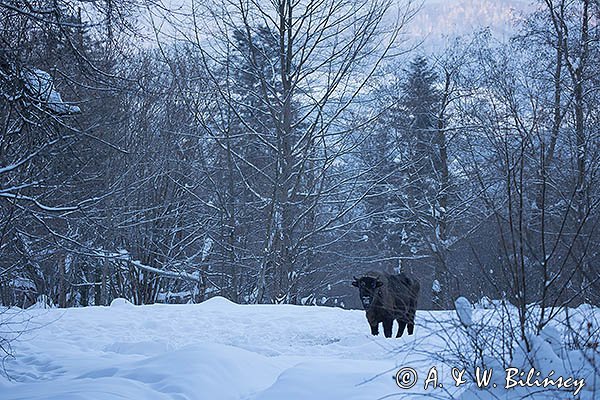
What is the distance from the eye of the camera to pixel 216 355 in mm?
6082

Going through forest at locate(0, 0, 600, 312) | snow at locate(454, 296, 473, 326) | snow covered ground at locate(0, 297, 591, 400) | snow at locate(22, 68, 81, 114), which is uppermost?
forest at locate(0, 0, 600, 312)

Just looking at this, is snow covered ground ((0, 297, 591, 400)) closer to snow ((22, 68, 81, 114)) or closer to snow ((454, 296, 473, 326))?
snow ((454, 296, 473, 326))

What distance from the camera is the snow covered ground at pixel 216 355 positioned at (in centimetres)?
483

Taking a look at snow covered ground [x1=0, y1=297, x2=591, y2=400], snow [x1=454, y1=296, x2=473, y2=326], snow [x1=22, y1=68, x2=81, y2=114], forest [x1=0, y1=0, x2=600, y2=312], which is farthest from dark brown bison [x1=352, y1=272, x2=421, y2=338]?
snow [x1=22, y1=68, x2=81, y2=114]

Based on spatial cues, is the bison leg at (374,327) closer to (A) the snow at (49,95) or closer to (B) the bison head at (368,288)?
(B) the bison head at (368,288)

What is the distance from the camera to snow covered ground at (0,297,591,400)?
4832mm

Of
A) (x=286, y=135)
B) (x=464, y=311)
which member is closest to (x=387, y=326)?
(x=464, y=311)

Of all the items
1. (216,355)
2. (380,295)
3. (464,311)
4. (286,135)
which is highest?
(286,135)

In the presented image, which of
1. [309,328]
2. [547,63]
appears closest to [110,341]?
[309,328]

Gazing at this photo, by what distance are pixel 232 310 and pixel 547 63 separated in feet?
42.0

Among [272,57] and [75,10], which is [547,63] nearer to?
[272,57]

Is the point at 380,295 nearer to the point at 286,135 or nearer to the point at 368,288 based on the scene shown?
the point at 368,288

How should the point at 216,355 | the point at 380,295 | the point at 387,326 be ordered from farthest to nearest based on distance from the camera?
the point at 380,295
the point at 387,326
the point at 216,355

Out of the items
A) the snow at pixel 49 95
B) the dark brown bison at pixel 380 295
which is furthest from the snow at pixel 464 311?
the dark brown bison at pixel 380 295
